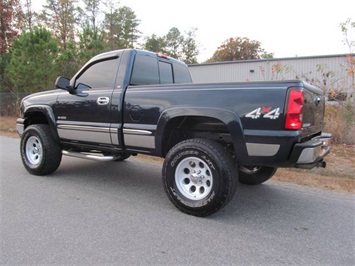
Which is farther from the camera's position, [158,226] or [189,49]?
[189,49]

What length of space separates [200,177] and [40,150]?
10.2 ft

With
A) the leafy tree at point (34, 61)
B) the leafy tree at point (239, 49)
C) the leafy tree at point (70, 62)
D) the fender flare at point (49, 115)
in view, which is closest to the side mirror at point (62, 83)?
the fender flare at point (49, 115)

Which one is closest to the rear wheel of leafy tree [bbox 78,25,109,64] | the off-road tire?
the off-road tire

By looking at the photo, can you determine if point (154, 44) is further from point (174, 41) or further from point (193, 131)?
point (193, 131)

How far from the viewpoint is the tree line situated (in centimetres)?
1424

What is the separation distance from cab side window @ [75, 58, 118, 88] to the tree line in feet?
35.6

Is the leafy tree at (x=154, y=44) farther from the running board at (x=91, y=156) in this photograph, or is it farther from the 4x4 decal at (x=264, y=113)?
the 4x4 decal at (x=264, y=113)

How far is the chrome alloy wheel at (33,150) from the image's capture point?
5250mm

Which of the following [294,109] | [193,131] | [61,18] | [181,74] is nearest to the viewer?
[294,109]

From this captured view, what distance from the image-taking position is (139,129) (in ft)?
12.8

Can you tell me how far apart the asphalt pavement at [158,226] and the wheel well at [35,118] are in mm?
1183

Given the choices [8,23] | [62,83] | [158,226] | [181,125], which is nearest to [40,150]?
[62,83]

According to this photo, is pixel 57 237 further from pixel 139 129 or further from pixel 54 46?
pixel 54 46

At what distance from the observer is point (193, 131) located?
414 cm
